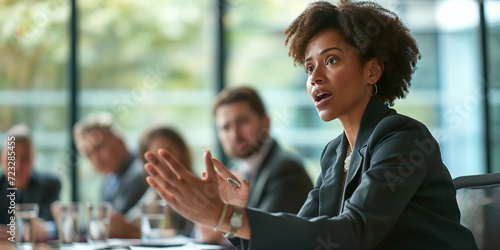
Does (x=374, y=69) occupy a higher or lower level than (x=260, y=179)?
higher

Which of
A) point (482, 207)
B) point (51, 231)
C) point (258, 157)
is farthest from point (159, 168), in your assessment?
point (51, 231)

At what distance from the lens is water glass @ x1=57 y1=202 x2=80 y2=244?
2.48m

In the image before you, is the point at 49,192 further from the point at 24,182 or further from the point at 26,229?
the point at 26,229

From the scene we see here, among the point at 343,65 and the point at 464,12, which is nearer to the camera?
the point at 343,65

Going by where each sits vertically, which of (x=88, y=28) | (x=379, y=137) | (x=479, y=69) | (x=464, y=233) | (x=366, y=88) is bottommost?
(x=464, y=233)

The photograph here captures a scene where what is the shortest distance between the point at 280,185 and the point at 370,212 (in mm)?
1584

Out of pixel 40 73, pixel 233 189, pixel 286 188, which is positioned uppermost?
pixel 40 73

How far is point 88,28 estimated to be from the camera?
487cm

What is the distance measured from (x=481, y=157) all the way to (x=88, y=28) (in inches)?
145

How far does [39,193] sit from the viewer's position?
12.8ft

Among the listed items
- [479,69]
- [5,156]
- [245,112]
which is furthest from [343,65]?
[479,69]

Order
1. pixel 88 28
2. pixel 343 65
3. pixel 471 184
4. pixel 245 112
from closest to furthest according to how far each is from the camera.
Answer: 1. pixel 343 65
2. pixel 471 184
3. pixel 245 112
4. pixel 88 28

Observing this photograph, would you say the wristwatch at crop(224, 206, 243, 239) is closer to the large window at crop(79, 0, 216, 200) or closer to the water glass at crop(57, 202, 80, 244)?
the water glass at crop(57, 202, 80, 244)

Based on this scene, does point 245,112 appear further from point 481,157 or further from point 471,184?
point 481,157
